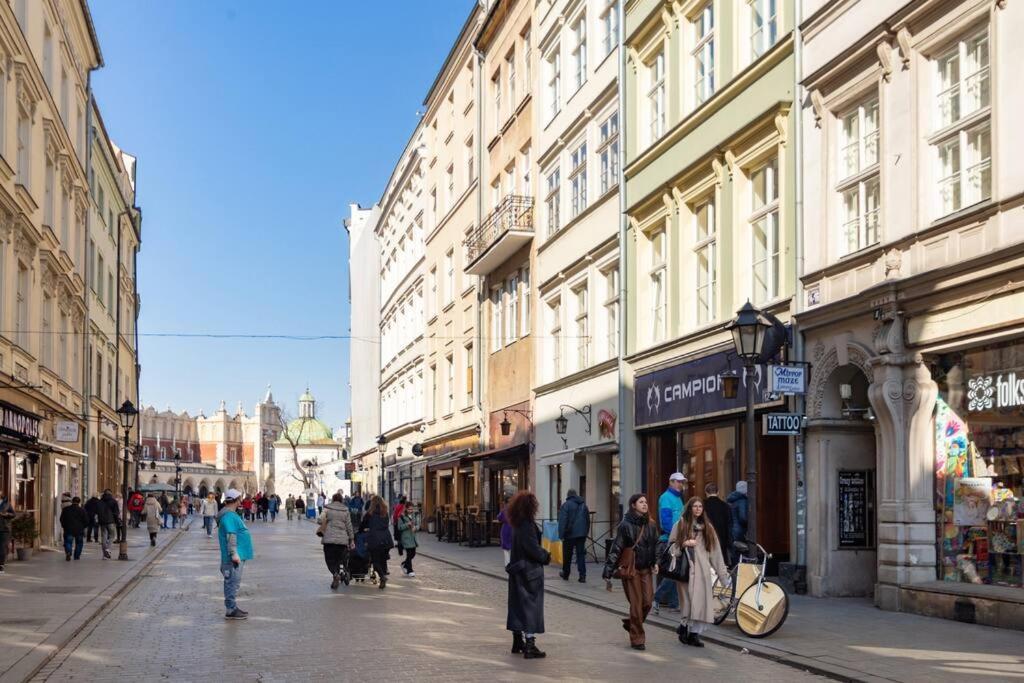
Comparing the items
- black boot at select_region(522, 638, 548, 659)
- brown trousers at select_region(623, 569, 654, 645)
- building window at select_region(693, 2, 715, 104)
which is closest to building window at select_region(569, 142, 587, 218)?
building window at select_region(693, 2, 715, 104)

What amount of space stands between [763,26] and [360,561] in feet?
36.3

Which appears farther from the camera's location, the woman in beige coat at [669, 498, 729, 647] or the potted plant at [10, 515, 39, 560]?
the potted plant at [10, 515, 39, 560]

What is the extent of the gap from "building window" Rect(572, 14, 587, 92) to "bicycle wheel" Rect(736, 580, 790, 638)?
18645 millimetres

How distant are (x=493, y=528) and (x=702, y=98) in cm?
1777

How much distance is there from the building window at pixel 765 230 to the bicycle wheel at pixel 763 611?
Result: 24.4 feet

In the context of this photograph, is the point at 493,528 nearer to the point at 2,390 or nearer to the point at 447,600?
the point at 2,390

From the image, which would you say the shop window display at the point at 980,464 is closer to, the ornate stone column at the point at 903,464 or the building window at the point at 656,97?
the ornate stone column at the point at 903,464

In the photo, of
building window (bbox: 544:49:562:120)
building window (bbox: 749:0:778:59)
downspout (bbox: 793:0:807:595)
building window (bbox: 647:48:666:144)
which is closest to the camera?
downspout (bbox: 793:0:807:595)

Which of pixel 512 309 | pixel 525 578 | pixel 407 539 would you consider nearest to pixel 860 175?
pixel 525 578

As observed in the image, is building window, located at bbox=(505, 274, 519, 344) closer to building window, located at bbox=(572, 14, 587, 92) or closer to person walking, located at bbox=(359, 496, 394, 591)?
building window, located at bbox=(572, 14, 587, 92)

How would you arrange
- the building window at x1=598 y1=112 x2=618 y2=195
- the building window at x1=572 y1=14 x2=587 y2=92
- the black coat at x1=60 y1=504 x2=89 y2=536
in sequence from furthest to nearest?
the building window at x1=572 y1=14 x2=587 y2=92, the black coat at x1=60 y1=504 x2=89 y2=536, the building window at x1=598 y1=112 x2=618 y2=195

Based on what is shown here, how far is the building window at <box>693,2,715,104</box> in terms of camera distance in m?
22.9

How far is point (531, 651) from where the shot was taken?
1223cm

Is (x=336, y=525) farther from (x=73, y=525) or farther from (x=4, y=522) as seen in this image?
(x=73, y=525)
